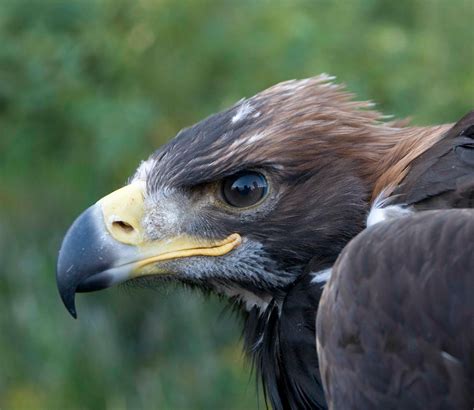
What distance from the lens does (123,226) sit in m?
3.45

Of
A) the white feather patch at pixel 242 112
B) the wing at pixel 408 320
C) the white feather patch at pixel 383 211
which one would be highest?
the white feather patch at pixel 242 112

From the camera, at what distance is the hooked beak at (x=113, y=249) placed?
336 cm

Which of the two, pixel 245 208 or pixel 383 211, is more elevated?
pixel 245 208

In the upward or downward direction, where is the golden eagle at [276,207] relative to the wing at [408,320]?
upward

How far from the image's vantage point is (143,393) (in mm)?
6738

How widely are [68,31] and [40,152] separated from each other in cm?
82

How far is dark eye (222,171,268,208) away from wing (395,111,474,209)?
476mm

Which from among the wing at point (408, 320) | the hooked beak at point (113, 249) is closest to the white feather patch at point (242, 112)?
the hooked beak at point (113, 249)

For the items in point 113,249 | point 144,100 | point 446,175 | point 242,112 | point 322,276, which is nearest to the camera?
point 446,175

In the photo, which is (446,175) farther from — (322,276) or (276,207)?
(276,207)

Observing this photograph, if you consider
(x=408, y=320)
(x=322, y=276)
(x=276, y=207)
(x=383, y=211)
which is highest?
(x=276, y=207)

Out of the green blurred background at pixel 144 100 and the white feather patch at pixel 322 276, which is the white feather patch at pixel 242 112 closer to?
the white feather patch at pixel 322 276

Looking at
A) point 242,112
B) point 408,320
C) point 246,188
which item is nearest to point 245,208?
point 246,188

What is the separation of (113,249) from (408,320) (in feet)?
3.49
